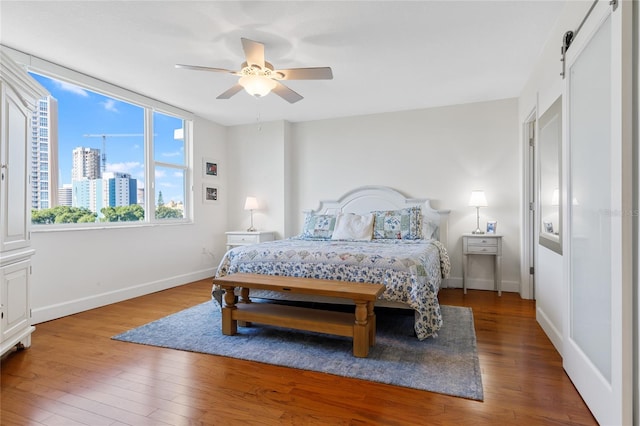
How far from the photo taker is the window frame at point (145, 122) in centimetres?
329

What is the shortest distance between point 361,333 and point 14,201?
269 cm

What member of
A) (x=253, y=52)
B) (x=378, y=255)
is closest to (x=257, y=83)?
(x=253, y=52)

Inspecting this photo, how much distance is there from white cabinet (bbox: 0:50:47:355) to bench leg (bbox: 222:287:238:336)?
1.44 m

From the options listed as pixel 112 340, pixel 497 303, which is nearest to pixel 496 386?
pixel 497 303

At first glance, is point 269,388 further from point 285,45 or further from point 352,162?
point 352,162

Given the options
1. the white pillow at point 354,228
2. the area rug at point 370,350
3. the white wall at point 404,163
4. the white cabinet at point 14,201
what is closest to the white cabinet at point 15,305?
the white cabinet at point 14,201

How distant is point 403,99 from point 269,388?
3.79m

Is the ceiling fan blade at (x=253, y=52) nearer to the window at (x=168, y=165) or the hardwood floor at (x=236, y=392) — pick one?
the hardwood floor at (x=236, y=392)

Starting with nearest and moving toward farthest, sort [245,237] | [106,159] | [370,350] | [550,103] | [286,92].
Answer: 1. [370,350]
2. [550,103]
3. [286,92]
4. [106,159]
5. [245,237]

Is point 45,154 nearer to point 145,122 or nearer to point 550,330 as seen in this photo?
point 145,122

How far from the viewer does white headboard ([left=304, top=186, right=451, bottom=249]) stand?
4.68m

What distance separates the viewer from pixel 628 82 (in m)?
1.42

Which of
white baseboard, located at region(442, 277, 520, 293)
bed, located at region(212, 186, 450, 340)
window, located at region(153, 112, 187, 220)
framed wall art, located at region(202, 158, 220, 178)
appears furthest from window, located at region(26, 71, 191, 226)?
white baseboard, located at region(442, 277, 520, 293)

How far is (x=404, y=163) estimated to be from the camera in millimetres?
4961
